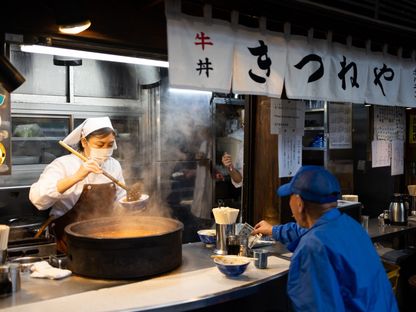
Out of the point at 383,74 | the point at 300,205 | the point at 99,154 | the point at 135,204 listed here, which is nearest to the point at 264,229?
the point at 300,205

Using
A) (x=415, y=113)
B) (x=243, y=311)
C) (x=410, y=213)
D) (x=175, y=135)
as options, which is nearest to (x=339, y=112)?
(x=415, y=113)

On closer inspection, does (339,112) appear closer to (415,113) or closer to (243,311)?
(415,113)

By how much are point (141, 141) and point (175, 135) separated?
72 cm

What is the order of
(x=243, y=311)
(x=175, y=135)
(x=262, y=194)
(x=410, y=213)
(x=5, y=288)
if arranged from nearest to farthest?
(x=5, y=288) → (x=243, y=311) → (x=262, y=194) → (x=410, y=213) → (x=175, y=135)

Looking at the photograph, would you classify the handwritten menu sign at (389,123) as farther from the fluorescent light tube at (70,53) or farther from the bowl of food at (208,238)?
the fluorescent light tube at (70,53)

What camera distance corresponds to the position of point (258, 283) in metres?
3.31

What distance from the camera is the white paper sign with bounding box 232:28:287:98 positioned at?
3.86 metres

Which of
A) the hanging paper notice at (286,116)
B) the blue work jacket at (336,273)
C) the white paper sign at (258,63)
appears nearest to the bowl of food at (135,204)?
the hanging paper notice at (286,116)

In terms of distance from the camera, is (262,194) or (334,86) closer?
(334,86)

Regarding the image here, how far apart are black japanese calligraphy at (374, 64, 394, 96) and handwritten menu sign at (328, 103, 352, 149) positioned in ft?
7.08

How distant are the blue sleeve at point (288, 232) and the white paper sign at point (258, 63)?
1.29m

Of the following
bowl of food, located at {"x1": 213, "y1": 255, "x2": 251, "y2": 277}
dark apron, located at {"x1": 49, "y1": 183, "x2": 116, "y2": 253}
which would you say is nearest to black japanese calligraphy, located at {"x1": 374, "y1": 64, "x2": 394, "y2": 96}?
bowl of food, located at {"x1": 213, "y1": 255, "x2": 251, "y2": 277}

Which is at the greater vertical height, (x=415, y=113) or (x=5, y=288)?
(x=415, y=113)

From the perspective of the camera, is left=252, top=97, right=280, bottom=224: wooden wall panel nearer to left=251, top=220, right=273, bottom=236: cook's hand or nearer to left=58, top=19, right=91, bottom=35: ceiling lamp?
left=251, top=220, right=273, bottom=236: cook's hand
